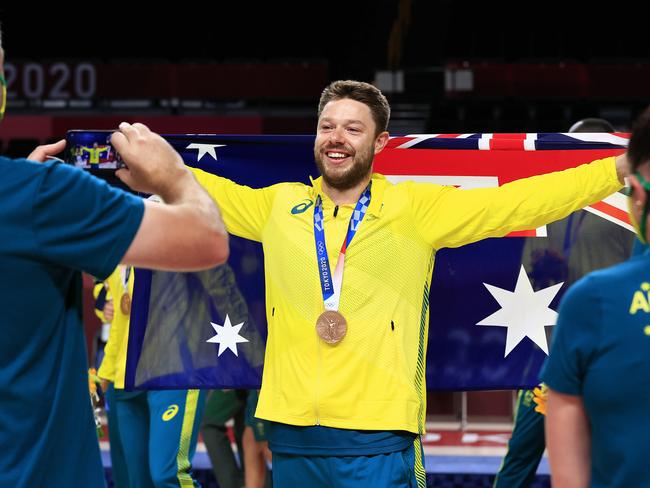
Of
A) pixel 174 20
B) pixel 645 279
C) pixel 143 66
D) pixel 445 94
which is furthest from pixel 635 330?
pixel 174 20

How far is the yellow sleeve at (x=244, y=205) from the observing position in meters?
3.66

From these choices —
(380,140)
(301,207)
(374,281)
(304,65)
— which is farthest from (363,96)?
(304,65)

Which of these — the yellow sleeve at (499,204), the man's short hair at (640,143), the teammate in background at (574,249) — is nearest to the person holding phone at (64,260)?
the man's short hair at (640,143)

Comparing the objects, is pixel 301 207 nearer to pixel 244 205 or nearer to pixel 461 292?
pixel 244 205

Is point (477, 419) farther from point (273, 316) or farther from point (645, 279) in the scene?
point (645, 279)

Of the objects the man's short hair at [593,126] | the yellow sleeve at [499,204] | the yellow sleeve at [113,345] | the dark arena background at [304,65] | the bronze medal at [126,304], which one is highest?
the dark arena background at [304,65]

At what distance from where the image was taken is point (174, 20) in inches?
677

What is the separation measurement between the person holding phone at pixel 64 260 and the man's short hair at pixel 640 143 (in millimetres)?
773

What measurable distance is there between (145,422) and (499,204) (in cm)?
261

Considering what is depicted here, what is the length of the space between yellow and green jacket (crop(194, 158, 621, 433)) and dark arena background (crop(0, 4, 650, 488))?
10.2m

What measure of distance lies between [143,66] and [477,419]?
8.70 metres

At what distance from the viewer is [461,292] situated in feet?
14.1

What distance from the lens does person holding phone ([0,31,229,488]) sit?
1.74 meters

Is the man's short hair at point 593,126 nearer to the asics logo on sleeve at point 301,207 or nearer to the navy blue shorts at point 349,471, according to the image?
the asics logo on sleeve at point 301,207
